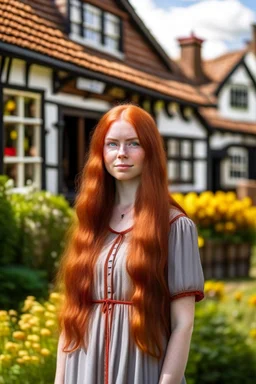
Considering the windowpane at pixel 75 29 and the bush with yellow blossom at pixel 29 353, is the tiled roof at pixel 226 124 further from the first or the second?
the bush with yellow blossom at pixel 29 353

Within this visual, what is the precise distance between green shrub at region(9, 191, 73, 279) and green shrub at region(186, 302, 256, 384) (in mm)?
1693

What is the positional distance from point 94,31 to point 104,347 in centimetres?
881

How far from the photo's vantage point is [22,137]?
779cm

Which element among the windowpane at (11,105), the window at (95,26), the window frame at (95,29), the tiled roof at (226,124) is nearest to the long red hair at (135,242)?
the windowpane at (11,105)

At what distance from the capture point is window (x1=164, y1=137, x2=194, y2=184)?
14.0 metres

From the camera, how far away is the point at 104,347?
2525 mm

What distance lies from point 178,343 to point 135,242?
1.27ft

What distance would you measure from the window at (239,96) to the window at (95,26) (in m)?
9.88

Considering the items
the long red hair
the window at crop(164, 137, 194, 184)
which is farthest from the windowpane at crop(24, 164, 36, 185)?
the window at crop(164, 137, 194, 184)

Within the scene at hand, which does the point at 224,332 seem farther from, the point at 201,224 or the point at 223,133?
the point at 223,133

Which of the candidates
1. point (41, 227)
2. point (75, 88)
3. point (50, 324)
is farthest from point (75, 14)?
point (50, 324)

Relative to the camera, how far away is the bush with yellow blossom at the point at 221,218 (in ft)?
33.1

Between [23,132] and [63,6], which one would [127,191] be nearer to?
[23,132]

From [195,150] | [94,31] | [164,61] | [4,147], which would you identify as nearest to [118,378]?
[4,147]
